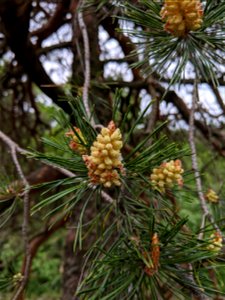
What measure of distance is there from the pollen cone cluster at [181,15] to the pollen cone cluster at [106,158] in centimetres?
21

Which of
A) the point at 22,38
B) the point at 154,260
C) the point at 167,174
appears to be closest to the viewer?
the point at 154,260

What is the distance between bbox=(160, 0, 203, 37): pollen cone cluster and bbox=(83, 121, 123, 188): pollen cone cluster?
21cm

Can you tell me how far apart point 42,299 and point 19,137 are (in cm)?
243

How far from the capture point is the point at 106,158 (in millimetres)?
590

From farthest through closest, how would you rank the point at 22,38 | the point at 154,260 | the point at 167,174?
the point at 22,38
the point at 167,174
the point at 154,260

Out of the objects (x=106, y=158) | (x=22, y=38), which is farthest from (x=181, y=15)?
(x=22, y=38)

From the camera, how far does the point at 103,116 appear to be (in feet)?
4.90

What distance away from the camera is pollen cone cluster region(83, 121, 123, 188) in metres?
0.58

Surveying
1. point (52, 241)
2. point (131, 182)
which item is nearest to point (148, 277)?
point (131, 182)

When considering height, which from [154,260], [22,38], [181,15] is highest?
[22,38]

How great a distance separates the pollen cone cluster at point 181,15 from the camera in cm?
64

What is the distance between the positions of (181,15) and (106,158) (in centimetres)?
26

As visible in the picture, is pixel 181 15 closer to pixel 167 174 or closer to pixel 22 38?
pixel 167 174

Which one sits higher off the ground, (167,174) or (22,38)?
(22,38)
